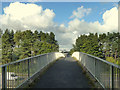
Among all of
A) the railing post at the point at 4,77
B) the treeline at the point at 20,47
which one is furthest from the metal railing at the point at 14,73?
the treeline at the point at 20,47

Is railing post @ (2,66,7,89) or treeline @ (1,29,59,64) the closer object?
railing post @ (2,66,7,89)

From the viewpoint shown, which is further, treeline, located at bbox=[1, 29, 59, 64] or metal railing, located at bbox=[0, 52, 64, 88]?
treeline, located at bbox=[1, 29, 59, 64]

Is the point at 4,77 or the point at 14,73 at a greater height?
the point at 4,77

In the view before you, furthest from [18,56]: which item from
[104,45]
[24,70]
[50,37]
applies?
[24,70]

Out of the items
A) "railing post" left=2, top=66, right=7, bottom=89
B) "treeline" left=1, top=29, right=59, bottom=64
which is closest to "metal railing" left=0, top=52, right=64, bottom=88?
"railing post" left=2, top=66, right=7, bottom=89

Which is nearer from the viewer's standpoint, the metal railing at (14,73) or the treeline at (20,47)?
the metal railing at (14,73)

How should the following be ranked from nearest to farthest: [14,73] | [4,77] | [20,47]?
[4,77] < [14,73] < [20,47]

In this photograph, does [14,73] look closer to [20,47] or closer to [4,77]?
[4,77]

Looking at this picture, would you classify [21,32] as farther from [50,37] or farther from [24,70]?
[24,70]

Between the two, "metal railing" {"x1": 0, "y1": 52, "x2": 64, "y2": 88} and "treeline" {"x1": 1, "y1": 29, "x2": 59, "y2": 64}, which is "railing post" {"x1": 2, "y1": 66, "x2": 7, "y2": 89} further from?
"treeline" {"x1": 1, "y1": 29, "x2": 59, "y2": 64}

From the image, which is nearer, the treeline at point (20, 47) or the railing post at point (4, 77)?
the railing post at point (4, 77)

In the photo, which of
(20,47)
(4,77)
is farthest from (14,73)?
(20,47)

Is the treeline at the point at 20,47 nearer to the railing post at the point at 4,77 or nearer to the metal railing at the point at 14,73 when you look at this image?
the metal railing at the point at 14,73

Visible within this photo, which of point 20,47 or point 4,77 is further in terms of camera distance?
point 20,47
